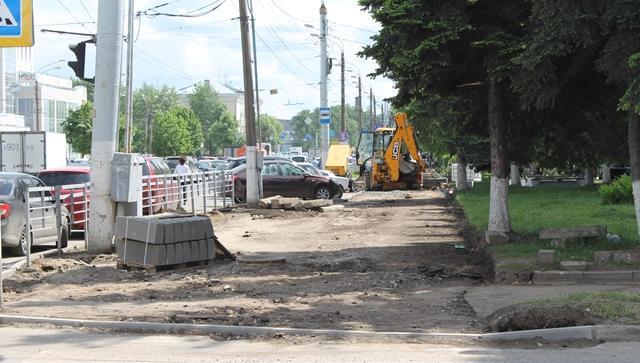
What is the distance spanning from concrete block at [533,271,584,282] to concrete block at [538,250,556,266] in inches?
16.7

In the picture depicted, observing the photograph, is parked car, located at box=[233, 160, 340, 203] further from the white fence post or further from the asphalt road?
the asphalt road

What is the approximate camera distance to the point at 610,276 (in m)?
10.6

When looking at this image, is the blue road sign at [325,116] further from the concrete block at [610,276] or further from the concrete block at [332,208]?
the concrete block at [610,276]

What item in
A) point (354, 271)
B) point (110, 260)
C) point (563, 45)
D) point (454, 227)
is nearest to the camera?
point (563, 45)

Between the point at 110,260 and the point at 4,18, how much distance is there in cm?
559

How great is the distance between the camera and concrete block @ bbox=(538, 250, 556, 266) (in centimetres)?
1131

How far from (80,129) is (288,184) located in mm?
48647

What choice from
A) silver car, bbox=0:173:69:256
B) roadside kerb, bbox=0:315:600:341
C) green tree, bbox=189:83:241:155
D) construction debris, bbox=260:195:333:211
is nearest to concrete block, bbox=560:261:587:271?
roadside kerb, bbox=0:315:600:341

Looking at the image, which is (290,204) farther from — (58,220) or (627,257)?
(627,257)

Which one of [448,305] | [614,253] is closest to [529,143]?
[614,253]

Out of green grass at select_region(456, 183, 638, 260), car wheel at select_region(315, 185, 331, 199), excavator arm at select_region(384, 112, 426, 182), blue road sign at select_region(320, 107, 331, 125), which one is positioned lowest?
green grass at select_region(456, 183, 638, 260)

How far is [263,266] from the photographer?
510 inches

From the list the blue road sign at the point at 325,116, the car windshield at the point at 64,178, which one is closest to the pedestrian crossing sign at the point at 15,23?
the car windshield at the point at 64,178

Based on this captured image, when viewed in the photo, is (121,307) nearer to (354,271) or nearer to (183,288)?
(183,288)
